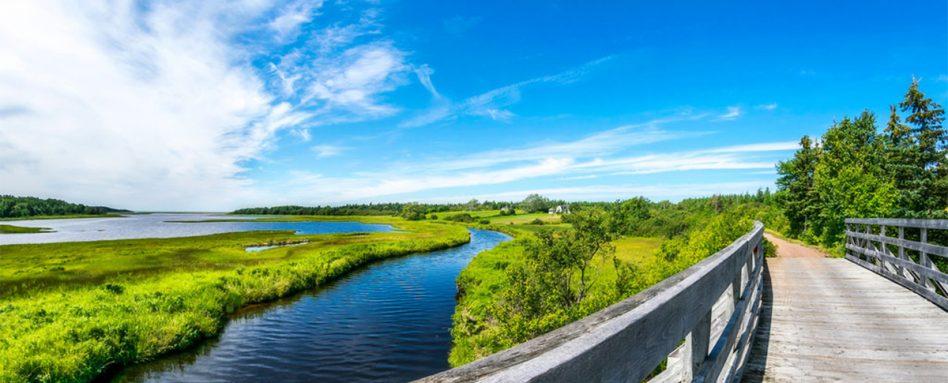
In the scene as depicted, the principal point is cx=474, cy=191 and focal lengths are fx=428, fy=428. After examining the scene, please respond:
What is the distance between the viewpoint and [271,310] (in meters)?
29.6

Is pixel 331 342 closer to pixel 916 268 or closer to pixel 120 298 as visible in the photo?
pixel 120 298

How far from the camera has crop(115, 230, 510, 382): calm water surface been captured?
19438mm

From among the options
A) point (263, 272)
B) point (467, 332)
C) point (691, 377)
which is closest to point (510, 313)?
point (467, 332)

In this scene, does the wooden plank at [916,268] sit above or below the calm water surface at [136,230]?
above

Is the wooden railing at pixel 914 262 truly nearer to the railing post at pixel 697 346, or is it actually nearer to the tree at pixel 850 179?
the railing post at pixel 697 346

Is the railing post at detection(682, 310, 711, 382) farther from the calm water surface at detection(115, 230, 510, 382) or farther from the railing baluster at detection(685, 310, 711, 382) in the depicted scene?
the calm water surface at detection(115, 230, 510, 382)

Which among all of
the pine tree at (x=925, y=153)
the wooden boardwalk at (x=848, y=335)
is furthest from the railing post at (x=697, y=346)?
the pine tree at (x=925, y=153)

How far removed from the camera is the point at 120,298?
2566 centimetres

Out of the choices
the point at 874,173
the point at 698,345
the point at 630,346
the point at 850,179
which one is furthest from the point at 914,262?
the point at 874,173

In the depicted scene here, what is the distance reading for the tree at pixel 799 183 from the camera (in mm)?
43844

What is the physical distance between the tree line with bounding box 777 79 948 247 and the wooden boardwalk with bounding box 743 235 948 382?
58.5ft

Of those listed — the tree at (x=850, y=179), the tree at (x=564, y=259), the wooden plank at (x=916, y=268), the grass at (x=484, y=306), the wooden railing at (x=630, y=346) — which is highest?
the tree at (x=850, y=179)

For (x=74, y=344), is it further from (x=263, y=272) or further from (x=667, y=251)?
(x=667, y=251)

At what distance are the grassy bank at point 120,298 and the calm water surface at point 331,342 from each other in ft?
4.63
